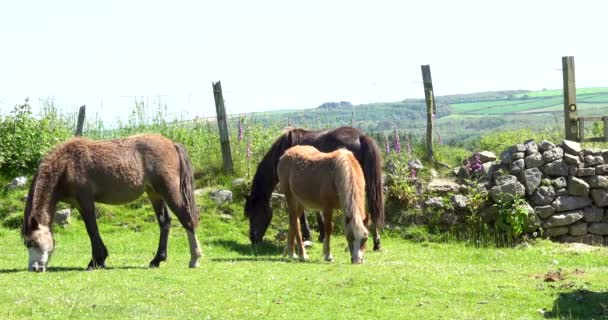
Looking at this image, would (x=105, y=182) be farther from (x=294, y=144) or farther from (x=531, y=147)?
(x=531, y=147)

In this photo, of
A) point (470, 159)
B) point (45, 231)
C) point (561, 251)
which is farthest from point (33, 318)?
point (470, 159)

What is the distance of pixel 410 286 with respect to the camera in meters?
11.7

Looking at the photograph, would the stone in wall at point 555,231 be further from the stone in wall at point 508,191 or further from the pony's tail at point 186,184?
the pony's tail at point 186,184

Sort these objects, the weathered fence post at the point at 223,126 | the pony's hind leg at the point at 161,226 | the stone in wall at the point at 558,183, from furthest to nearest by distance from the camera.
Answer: the weathered fence post at the point at 223,126
the stone in wall at the point at 558,183
the pony's hind leg at the point at 161,226

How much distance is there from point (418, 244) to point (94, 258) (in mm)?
6841

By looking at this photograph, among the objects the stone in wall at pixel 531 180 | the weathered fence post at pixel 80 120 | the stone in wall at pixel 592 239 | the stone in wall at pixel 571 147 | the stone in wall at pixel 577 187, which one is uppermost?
the weathered fence post at pixel 80 120

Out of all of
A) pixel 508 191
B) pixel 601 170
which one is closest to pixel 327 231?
pixel 508 191

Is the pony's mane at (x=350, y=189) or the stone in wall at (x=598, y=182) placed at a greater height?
the pony's mane at (x=350, y=189)

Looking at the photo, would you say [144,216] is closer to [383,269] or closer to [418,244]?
[418,244]

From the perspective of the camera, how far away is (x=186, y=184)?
47.0ft

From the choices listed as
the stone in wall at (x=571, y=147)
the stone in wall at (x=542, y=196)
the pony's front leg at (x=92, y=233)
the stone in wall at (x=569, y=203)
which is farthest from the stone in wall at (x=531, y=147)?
the pony's front leg at (x=92, y=233)

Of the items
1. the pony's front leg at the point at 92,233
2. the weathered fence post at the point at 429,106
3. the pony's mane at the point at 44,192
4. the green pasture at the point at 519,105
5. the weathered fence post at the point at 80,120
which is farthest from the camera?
the green pasture at the point at 519,105

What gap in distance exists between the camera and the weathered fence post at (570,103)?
19.4 m

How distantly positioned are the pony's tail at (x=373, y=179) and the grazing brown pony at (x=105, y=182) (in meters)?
3.17
